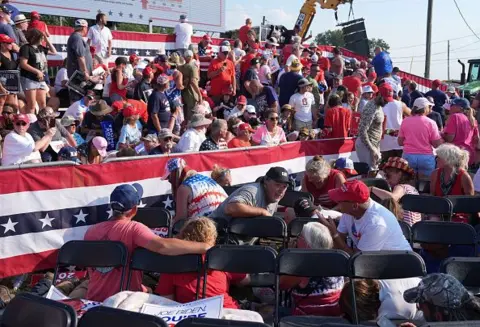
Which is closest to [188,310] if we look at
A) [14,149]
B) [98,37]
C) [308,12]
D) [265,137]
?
[14,149]

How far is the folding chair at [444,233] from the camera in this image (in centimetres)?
629

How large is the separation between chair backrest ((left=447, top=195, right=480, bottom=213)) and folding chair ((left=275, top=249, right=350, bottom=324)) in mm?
2835

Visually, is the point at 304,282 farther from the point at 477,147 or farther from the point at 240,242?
the point at 477,147

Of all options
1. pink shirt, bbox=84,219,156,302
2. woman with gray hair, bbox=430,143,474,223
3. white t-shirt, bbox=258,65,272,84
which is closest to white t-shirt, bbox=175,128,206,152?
woman with gray hair, bbox=430,143,474,223

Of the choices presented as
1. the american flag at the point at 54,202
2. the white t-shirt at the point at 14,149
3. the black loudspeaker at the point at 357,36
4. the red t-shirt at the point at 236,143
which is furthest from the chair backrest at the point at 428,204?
the black loudspeaker at the point at 357,36

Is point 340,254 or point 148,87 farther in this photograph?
point 148,87

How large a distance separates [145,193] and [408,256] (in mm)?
3894

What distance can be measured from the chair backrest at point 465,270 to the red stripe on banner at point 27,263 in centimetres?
404

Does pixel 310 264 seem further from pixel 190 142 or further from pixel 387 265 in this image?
pixel 190 142

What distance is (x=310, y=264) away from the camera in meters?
5.24

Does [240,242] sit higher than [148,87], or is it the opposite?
[148,87]

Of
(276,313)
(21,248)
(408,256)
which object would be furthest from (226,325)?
(21,248)

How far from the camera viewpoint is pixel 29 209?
682 centimetres

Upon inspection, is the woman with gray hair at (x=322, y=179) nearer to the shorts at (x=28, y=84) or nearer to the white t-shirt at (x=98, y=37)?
the shorts at (x=28, y=84)
